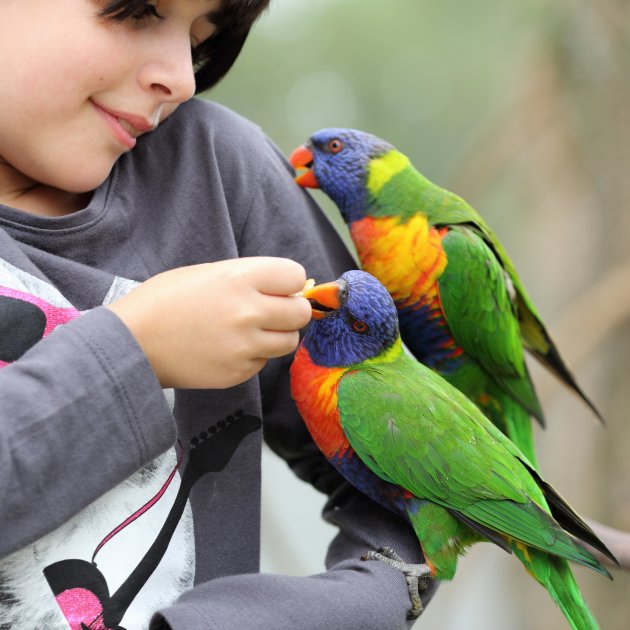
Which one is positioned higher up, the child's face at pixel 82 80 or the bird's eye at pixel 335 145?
the child's face at pixel 82 80

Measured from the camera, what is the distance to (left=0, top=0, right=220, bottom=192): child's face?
2.05 ft

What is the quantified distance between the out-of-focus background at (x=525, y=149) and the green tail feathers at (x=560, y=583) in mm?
987

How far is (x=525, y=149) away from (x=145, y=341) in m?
1.69

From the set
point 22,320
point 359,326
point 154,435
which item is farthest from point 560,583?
point 22,320

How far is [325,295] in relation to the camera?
0.71m

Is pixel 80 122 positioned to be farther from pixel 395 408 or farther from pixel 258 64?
pixel 258 64

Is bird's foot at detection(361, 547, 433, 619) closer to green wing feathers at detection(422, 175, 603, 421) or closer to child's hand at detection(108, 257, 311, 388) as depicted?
child's hand at detection(108, 257, 311, 388)

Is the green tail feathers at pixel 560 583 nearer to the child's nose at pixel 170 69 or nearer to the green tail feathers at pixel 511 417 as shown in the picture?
the green tail feathers at pixel 511 417

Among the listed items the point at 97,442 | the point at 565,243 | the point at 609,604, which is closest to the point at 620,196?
the point at 565,243

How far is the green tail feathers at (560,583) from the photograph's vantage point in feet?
2.31

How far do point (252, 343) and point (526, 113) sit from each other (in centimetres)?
153

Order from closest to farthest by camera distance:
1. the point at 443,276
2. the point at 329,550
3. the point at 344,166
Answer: the point at 329,550
the point at 443,276
the point at 344,166

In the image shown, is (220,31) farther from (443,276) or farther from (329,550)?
(329,550)

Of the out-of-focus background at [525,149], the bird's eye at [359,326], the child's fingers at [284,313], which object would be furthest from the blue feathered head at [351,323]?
the out-of-focus background at [525,149]
